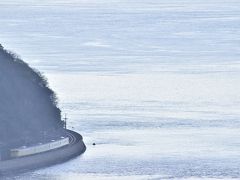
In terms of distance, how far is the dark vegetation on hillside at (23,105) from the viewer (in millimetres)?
41688

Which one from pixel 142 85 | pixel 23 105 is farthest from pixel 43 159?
pixel 142 85

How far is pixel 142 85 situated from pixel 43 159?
18.3 metres

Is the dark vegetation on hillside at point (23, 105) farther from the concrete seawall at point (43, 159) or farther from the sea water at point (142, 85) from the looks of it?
the sea water at point (142, 85)

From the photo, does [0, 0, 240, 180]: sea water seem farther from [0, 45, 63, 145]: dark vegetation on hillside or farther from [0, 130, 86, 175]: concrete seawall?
Result: [0, 45, 63, 145]: dark vegetation on hillside

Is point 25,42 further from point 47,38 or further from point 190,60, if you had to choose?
point 190,60

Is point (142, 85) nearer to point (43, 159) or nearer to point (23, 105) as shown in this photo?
point (23, 105)

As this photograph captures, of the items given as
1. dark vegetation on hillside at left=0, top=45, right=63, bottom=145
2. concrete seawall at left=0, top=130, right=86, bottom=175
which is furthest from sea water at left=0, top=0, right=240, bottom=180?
dark vegetation on hillside at left=0, top=45, right=63, bottom=145

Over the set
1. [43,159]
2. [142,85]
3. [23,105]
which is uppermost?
[142,85]

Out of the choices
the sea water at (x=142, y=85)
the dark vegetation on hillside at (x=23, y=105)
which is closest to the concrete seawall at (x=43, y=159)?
the sea water at (x=142, y=85)

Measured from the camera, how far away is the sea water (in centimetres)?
4119

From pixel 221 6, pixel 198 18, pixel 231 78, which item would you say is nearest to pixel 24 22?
pixel 198 18

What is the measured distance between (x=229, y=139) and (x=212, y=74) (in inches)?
687

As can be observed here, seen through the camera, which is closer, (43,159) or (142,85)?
(43,159)

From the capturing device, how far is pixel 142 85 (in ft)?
192
